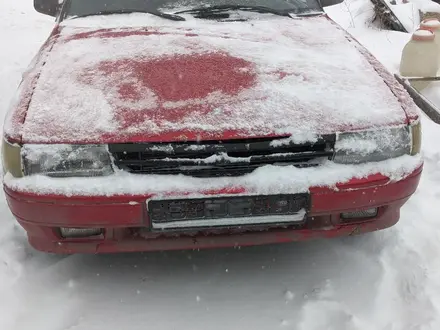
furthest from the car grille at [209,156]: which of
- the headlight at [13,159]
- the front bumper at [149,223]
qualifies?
the headlight at [13,159]

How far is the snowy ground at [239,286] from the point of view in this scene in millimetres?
2523

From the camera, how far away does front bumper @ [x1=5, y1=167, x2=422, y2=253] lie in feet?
7.50

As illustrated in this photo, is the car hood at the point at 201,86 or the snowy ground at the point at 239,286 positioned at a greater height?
the car hood at the point at 201,86

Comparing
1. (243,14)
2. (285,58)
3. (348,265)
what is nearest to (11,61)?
(243,14)

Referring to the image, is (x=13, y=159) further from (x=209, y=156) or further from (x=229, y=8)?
(x=229, y=8)

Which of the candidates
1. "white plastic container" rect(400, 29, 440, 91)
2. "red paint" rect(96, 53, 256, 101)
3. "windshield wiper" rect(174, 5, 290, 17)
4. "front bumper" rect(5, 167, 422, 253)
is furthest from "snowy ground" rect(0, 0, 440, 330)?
"white plastic container" rect(400, 29, 440, 91)

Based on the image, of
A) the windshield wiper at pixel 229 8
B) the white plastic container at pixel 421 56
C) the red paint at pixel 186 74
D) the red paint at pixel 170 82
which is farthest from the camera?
the white plastic container at pixel 421 56

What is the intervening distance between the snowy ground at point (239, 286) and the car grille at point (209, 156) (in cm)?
74

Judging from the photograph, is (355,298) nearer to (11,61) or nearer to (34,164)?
(34,164)

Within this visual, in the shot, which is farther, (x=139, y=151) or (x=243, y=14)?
(x=243, y=14)

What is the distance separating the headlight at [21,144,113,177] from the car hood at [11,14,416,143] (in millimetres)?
40

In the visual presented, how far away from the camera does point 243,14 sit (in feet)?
11.5

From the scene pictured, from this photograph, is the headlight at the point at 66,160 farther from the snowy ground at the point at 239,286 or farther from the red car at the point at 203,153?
the snowy ground at the point at 239,286

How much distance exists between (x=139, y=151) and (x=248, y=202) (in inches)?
20.4
